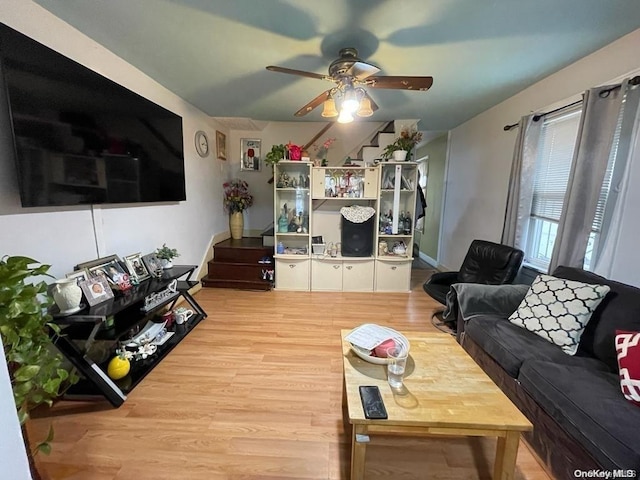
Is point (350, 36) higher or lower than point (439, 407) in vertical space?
higher

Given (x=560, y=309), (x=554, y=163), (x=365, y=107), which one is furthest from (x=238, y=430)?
(x=554, y=163)

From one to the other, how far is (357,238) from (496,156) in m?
1.90

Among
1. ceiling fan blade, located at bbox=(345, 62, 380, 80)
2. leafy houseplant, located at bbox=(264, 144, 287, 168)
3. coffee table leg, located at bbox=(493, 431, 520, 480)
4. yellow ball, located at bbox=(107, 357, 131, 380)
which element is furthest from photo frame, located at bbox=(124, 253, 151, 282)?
coffee table leg, located at bbox=(493, 431, 520, 480)

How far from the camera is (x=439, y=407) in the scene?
105 cm

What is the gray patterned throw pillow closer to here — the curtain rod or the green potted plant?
the curtain rod

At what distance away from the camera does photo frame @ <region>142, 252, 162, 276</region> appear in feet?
7.65

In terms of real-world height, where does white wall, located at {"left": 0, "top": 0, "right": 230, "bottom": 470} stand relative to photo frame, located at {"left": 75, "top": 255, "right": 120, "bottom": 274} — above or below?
above

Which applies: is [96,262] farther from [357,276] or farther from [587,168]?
[587,168]

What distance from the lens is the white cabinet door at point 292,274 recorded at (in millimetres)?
3650

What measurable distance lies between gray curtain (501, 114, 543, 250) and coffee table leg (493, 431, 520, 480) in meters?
2.10

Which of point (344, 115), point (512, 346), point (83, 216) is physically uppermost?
point (344, 115)

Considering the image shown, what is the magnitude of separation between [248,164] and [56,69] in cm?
294

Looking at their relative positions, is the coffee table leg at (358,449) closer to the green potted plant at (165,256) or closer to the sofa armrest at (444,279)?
the sofa armrest at (444,279)

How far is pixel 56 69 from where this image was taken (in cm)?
156
